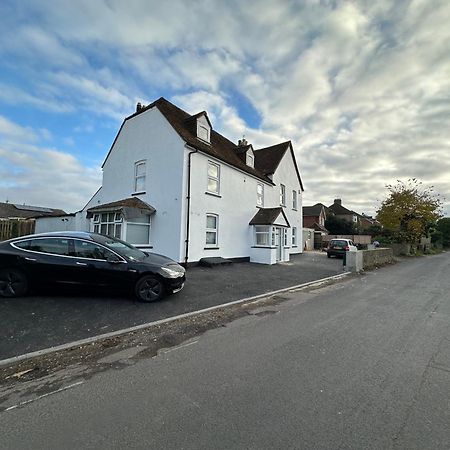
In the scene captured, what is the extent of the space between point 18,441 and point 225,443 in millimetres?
1850

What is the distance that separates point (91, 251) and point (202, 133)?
10703 millimetres

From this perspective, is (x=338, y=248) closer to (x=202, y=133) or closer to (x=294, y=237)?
(x=294, y=237)

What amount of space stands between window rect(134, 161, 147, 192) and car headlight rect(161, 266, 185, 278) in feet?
28.9

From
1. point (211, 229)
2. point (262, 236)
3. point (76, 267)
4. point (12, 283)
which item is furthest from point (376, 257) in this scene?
point (12, 283)

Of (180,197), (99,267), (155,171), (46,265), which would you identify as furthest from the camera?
(155,171)

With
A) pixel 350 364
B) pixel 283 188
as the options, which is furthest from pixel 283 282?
pixel 283 188

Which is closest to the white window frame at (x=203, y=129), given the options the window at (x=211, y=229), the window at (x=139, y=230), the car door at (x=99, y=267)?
the window at (x=211, y=229)

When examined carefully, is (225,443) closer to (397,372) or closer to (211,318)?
(397,372)

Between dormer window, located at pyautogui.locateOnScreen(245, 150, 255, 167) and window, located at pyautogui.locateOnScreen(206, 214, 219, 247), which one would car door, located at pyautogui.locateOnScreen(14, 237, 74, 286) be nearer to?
window, located at pyautogui.locateOnScreen(206, 214, 219, 247)

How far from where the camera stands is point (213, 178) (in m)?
15.1

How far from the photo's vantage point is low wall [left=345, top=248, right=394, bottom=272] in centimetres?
1438

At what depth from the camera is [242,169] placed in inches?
672

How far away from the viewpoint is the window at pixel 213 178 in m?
14.9

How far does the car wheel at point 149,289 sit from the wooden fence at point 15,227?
17424 mm
